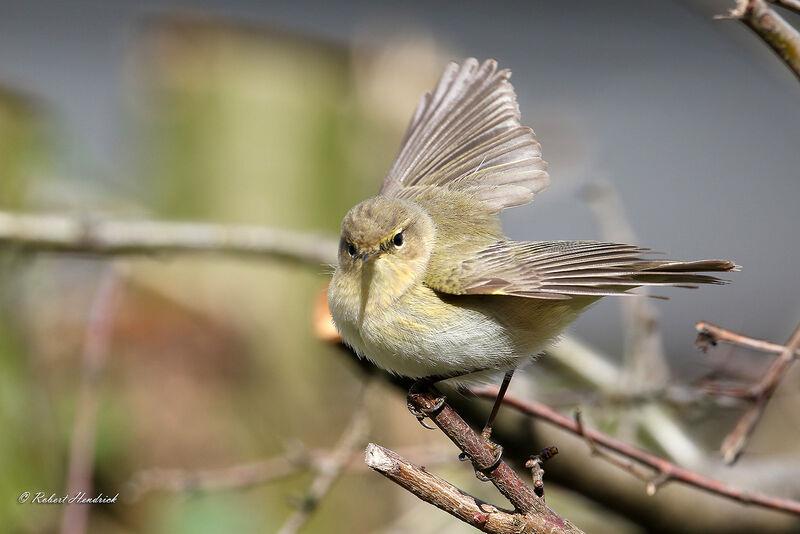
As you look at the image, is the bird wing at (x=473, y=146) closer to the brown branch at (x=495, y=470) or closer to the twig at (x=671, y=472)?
the twig at (x=671, y=472)

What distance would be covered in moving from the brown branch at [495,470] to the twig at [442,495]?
0.8 inches

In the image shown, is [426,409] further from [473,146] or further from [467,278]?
[473,146]

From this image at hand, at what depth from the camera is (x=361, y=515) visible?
338 cm

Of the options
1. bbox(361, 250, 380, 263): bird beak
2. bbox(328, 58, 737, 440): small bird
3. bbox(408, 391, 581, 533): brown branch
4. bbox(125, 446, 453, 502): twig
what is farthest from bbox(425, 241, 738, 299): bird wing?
bbox(125, 446, 453, 502): twig

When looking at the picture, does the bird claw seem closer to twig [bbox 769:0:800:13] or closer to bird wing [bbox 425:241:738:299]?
bird wing [bbox 425:241:738:299]

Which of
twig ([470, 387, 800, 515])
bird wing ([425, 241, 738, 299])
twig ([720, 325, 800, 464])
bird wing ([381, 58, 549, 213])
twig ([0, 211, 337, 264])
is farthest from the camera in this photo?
twig ([0, 211, 337, 264])

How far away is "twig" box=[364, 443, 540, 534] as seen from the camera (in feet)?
3.98

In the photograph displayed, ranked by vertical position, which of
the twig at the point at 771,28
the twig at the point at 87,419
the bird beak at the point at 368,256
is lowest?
the twig at the point at 87,419

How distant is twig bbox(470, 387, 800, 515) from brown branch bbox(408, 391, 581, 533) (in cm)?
29

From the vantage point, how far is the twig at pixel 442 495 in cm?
121

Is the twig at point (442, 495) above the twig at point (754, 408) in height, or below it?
below

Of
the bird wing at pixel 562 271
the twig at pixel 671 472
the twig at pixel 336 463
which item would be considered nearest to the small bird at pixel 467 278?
the bird wing at pixel 562 271

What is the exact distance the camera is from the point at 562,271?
4.70 ft

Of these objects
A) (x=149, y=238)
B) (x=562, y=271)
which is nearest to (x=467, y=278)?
(x=562, y=271)
